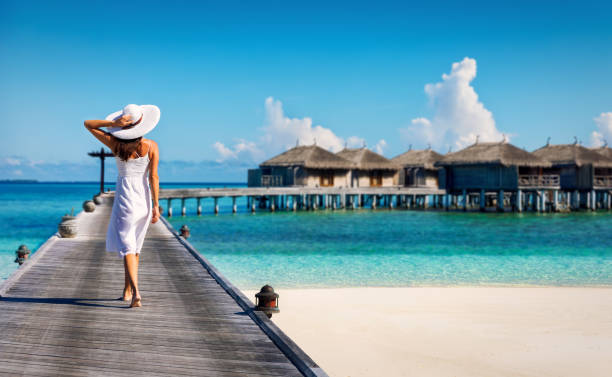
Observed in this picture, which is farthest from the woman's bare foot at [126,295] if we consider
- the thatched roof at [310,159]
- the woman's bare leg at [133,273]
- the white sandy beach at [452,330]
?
the thatched roof at [310,159]

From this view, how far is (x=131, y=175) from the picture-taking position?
527 cm

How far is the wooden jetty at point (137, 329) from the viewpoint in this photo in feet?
12.8

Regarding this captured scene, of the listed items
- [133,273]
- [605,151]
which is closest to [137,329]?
[133,273]

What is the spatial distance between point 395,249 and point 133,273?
16029 mm

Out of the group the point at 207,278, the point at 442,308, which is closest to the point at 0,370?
the point at 207,278

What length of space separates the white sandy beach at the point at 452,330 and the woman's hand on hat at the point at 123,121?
3.74 metres

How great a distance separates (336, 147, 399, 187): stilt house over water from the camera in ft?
147

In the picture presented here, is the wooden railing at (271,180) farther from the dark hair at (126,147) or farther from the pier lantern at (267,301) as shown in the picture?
the dark hair at (126,147)

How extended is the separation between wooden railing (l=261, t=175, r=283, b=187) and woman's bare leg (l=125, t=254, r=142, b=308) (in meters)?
37.4

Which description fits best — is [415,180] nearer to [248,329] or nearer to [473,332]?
[473,332]

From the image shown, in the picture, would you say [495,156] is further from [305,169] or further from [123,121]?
[123,121]

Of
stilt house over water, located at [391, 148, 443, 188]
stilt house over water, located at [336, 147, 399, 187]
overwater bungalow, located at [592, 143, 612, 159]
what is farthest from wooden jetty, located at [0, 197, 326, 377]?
overwater bungalow, located at [592, 143, 612, 159]

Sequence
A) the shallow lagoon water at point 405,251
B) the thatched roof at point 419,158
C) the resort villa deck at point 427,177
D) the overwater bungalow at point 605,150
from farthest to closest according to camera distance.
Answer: the thatched roof at point 419,158 < the overwater bungalow at point 605,150 < the resort villa deck at point 427,177 < the shallow lagoon water at point 405,251

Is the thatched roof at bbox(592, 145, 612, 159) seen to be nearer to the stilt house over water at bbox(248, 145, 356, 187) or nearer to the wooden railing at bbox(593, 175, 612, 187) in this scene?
the wooden railing at bbox(593, 175, 612, 187)
